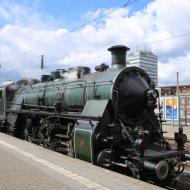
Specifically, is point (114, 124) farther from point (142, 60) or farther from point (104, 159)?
point (142, 60)

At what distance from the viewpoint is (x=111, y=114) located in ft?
31.3

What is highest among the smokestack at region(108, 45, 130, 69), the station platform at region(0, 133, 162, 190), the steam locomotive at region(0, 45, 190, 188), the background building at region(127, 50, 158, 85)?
the background building at region(127, 50, 158, 85)

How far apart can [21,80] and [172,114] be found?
1162 centimetres

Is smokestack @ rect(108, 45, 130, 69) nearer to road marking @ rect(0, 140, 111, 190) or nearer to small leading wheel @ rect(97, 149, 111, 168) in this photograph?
small leading wheel @ rect(97, 149, 111, 168)

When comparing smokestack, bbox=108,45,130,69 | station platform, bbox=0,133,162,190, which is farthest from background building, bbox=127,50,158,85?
station platform, bbox=0,133,162,190

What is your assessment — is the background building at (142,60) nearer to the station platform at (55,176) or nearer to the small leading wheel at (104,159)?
the small leading wheel at (104,159)

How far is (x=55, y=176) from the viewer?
6965 millimetres

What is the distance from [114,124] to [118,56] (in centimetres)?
243

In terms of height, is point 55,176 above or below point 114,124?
below

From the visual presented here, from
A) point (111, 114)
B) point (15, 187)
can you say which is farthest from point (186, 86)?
point (15, 187)

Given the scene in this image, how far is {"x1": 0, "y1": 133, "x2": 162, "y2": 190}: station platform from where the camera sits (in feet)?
A: 20.4

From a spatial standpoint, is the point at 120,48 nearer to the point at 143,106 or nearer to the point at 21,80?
the point at 143,106

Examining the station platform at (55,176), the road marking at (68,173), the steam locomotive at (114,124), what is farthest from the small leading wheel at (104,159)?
the road marking at (68,173)

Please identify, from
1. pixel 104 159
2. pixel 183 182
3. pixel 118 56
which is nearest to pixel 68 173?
pixel 104 159
